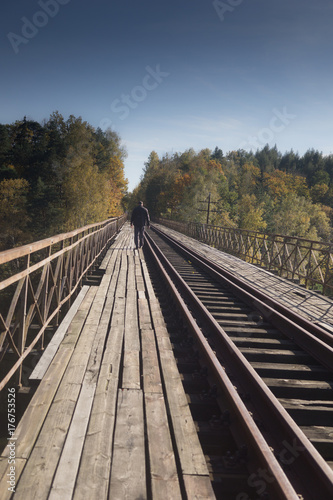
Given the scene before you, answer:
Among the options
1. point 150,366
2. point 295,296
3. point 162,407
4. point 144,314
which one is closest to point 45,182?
point 295,296

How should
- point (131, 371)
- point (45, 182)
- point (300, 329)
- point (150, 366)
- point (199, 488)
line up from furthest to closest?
point (45, 182) < point (300, 329) < point (150, 366) < point (131, 371) < point (199, 488)

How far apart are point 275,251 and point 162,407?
10.3 m

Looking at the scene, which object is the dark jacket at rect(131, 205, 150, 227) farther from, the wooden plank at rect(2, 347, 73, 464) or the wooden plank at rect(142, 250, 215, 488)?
the wooden plank at rect(2, 347, 73, 464)

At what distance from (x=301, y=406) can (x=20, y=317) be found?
9.69 ft

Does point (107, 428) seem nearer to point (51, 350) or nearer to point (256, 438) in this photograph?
point (256, 438)

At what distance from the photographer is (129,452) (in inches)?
92.0

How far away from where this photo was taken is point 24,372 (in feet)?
23.6

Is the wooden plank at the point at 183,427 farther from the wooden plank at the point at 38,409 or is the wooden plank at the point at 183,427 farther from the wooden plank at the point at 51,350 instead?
the wooden plank at the point at 51,350

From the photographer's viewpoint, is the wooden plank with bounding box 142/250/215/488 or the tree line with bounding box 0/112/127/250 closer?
the wooden plank with bounding box 142/250/215/488

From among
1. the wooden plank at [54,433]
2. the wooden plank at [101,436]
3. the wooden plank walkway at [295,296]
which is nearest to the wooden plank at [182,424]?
the wooden plank at [101,436]

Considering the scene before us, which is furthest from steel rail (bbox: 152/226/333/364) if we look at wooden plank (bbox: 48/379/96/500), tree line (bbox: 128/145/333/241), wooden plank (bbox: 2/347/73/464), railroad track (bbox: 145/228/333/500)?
tree line (bbox: 128/145/333/241)

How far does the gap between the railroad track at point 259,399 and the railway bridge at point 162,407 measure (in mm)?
11

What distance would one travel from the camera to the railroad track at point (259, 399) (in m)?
2.25

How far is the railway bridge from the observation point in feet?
6.96
